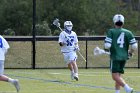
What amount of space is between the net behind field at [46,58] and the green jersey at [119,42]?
13517 millimetres

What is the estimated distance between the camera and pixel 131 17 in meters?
66.4

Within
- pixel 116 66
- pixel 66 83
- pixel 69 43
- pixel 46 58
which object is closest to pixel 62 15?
pixel 46 58

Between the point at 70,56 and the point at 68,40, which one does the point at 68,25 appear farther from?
the point at 70,56

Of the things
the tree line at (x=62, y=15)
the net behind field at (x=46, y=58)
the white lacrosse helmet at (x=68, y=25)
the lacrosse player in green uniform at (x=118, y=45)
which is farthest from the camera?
the tree line at (x=62, y=15)

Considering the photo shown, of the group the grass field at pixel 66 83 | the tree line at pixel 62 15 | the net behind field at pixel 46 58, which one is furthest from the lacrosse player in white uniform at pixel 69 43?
the tree line at pixel 62 15

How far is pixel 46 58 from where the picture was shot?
31.4 metres

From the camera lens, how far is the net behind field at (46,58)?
95.1ft

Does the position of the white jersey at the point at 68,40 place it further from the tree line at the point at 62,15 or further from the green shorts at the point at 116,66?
the tree line at the point at 62,15

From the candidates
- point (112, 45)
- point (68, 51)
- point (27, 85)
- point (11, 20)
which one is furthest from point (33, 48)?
point (11, 20)

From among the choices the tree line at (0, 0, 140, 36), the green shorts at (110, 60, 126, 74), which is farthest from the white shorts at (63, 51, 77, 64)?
the tree line at (0, 0, 140, 36)

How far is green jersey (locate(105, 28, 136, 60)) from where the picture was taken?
Result: 1440 centimetres

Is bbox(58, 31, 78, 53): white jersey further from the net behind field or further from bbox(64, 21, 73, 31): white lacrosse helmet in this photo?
the net behind field

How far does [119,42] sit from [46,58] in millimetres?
17130

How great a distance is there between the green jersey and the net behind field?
1352cm
